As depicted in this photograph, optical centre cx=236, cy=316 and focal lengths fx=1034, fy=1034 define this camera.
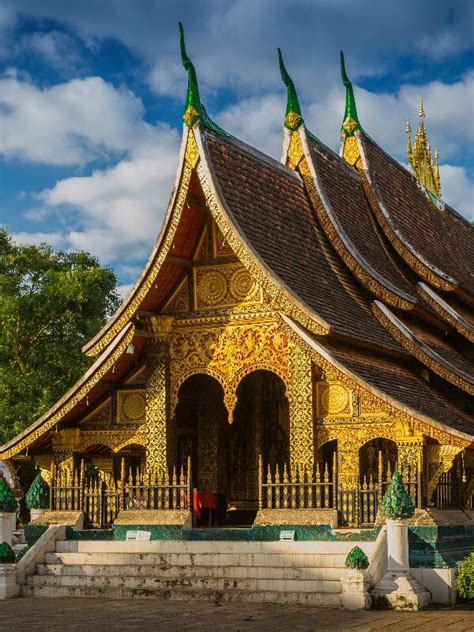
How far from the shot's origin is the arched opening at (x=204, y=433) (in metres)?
15.6

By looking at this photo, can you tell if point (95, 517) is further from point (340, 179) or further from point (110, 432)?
point (340, 179)

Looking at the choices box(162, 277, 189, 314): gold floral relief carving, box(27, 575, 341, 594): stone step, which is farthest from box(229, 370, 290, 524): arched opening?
box(27, 575, 341, 594): stone step

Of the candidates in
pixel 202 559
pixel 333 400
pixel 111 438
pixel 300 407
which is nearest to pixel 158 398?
pixel 111 438

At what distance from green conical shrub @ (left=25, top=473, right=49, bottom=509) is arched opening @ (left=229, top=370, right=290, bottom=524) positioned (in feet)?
10.2

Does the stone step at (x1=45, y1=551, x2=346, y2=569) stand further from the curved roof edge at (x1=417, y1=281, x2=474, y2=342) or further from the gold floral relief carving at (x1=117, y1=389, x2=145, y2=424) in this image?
the curved roof edge at (x1=417, y1=281, x2=474, y2=342)

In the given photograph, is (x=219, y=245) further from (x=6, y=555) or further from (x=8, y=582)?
(x=8, y=582)

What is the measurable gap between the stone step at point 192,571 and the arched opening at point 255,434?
4.06 m

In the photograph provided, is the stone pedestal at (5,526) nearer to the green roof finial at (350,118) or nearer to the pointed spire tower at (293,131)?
the pointed spire tower at (293,131)

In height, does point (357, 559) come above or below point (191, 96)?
below

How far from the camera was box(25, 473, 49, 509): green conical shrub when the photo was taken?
14.4m

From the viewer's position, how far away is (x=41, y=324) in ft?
89.0

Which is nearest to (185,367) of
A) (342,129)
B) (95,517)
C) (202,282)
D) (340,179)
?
(202,282)

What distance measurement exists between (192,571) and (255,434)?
14.9 feet

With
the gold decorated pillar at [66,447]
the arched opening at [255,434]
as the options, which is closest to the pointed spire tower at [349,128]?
the arched opening at [255,434]
